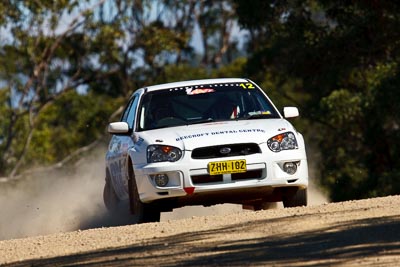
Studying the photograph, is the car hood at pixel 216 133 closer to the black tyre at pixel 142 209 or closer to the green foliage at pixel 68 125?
the black tyre at pixel 142 209

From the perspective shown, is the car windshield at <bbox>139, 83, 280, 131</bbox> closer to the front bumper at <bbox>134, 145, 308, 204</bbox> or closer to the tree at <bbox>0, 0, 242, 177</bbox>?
the front bumper at <bbox>134, 145, 308, 204</bbox>

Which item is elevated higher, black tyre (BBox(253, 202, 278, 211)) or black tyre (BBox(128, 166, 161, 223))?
black tyre (BBox(128, 166, 161, 223))

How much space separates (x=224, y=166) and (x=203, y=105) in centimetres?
151

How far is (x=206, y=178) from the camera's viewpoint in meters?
12.7

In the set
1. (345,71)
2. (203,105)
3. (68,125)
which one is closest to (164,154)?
(203,105)

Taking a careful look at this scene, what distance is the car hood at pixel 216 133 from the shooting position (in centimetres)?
1270

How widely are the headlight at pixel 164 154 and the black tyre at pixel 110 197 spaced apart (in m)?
2.09

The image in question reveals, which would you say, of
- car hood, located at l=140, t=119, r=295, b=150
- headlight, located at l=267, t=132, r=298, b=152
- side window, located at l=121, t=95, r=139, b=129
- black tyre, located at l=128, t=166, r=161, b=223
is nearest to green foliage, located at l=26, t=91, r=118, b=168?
side window, located at l=121, t=95, r=139, b=129

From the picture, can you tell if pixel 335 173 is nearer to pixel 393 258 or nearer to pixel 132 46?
pixel 132 46

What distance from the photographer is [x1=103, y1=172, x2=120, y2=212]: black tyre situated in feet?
48.8

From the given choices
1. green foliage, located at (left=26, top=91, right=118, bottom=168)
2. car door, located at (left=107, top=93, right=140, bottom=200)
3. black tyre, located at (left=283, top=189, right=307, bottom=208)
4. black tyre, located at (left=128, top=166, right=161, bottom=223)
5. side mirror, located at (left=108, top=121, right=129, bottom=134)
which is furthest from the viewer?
green foliage, located at (left=26, top=91, right=118, bottom=168)

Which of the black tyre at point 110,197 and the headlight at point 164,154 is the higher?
the headlight at point 164,154

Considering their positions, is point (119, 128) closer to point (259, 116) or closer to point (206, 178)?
point (206, 178)

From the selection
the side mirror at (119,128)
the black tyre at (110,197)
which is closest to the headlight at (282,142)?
the side mirror at (119,128)
